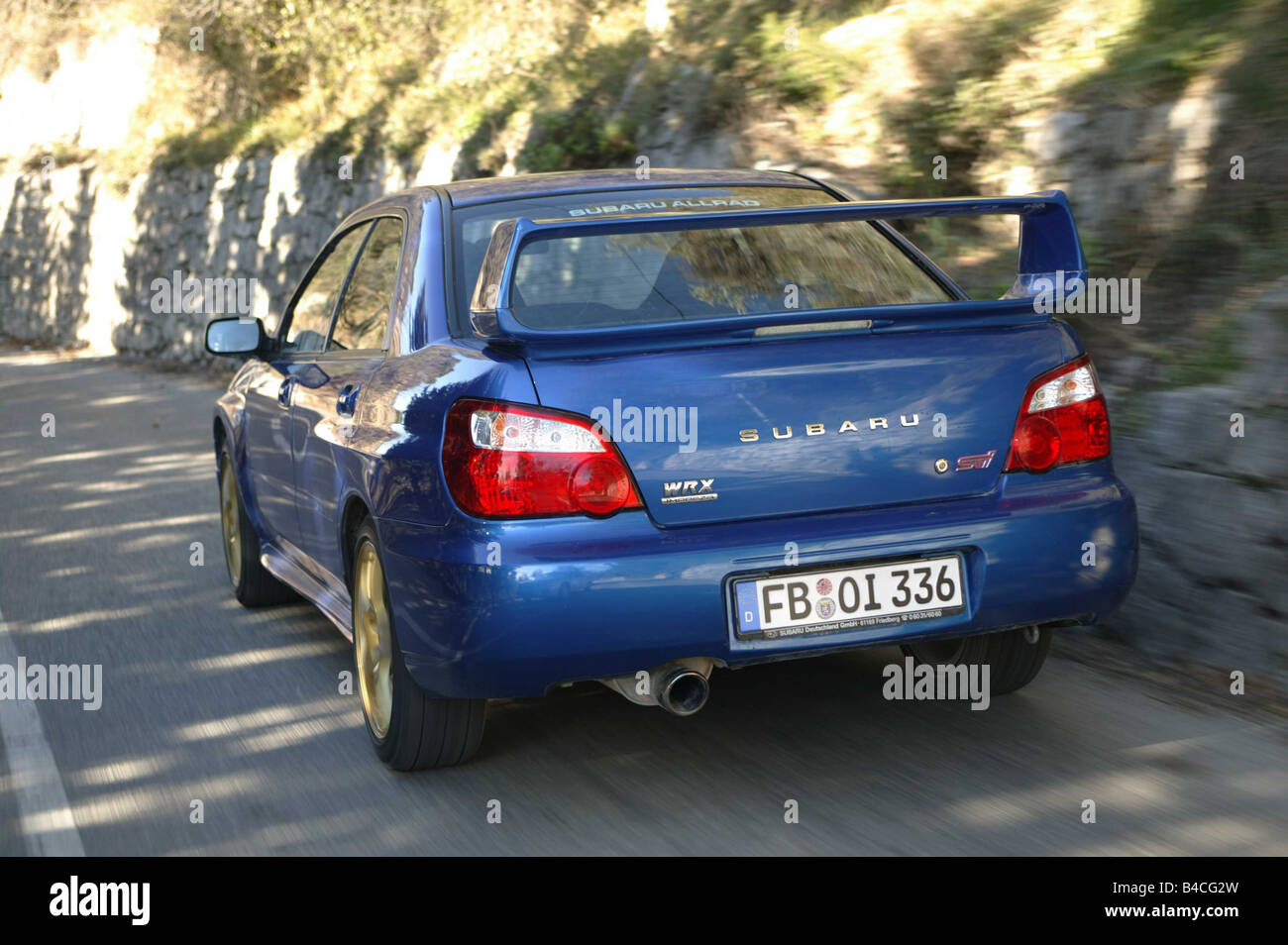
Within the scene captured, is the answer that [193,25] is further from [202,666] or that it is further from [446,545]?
[446,545]

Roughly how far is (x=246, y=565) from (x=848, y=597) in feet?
11.8

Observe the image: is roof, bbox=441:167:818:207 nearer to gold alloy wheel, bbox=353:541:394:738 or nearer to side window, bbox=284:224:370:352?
side window, bbox=284:224:370:352

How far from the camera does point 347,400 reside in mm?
4879

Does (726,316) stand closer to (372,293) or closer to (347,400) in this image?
(347,400)

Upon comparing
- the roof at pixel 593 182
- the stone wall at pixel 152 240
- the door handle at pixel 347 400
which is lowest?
the stone wall at pixel 152 240

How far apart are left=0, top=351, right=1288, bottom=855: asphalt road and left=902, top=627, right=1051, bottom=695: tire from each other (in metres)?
0.08

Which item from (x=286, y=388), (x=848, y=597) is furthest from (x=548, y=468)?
(x=286, y=388)

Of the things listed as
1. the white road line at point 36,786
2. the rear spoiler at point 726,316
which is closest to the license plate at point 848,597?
the rear spoiler at point 726,316

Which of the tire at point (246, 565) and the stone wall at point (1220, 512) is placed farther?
the tire at point (246, 565)

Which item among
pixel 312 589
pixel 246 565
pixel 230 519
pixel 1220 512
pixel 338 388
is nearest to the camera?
pixel 338 388

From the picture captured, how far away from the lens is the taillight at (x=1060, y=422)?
417 centimetres

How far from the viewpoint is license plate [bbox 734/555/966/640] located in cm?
393

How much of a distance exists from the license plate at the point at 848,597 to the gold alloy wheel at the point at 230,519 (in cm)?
362

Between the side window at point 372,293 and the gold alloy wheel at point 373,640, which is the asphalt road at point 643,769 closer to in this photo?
the gold alloy wheel at point 373,640
